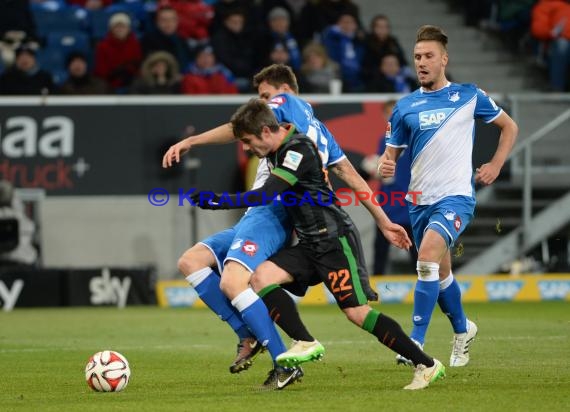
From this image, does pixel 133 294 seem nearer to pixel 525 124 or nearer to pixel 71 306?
pixel 71 306

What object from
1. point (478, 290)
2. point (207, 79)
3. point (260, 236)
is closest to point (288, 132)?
point (260, 236)

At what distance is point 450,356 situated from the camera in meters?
9.84

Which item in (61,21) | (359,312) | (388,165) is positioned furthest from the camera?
(61,21)

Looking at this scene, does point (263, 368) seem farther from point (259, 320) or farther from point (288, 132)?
point (288, 132)

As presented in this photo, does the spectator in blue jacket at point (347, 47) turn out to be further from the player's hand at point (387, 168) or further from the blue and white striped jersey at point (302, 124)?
the blue and white striped jersey at point (302, 124)

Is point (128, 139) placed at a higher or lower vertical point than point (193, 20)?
lower

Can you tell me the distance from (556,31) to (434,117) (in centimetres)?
1033

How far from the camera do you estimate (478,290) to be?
16.9 metres

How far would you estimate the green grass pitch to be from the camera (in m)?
7.27

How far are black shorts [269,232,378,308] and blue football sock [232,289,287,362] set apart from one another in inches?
10.9

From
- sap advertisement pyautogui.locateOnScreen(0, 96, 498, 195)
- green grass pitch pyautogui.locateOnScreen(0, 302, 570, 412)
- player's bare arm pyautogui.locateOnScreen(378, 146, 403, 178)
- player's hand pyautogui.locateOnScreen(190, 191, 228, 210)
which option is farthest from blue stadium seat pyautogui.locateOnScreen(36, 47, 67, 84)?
player's hand pyautogui.locateOnScreen(190, 191, 228, 210)

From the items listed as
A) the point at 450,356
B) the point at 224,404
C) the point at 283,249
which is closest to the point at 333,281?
the point at 283,249

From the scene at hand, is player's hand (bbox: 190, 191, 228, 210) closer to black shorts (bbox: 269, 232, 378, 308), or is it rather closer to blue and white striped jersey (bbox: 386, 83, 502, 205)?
black shorts (bbox: 269, 232, 378, 308)

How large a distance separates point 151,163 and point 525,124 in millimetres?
5082
